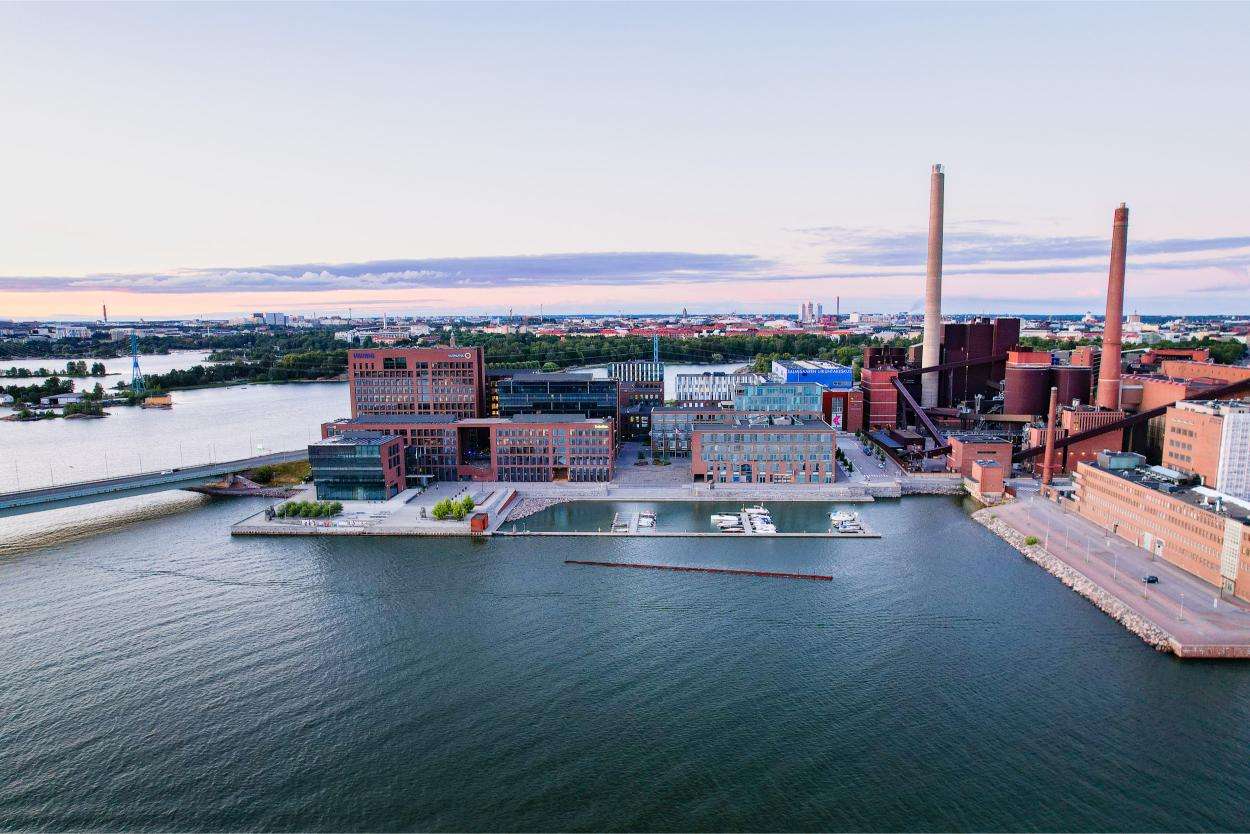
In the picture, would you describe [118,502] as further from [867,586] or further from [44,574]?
[867,586]

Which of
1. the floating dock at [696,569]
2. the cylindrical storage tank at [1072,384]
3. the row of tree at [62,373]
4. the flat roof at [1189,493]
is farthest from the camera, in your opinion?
the row of tree at [62,373]

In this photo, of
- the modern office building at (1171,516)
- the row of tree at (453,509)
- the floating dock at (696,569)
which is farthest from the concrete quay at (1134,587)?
the row of tree at (453,509)

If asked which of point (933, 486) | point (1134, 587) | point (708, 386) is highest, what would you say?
point (708, 386)

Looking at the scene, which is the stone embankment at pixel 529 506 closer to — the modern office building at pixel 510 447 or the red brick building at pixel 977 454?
the modern office building at pixel 510 447

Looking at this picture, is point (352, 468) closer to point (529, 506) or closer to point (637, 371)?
point (529, 506)

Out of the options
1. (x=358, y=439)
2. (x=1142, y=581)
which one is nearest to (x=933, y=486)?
(x=1142, y=581)

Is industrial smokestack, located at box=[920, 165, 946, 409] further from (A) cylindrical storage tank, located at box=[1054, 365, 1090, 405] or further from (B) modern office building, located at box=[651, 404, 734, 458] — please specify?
(B) modern office building, located at box=[651, 404, 734, 458]

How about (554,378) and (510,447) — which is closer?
(510,447)
